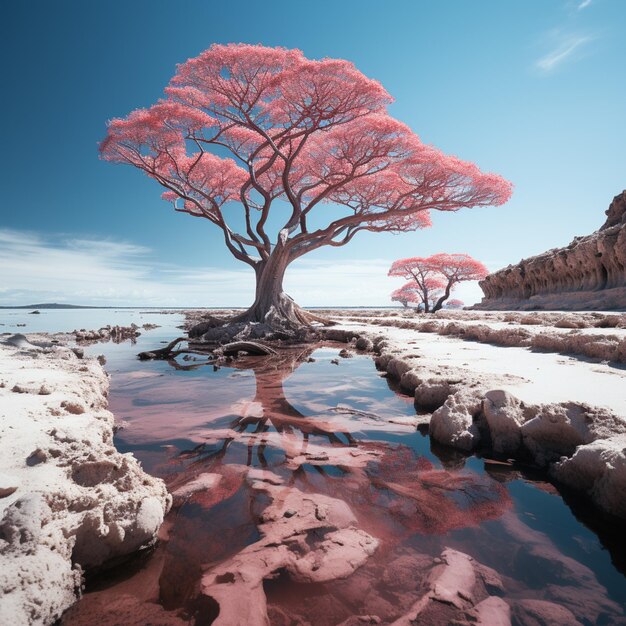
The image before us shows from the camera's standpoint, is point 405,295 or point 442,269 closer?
point 442,269

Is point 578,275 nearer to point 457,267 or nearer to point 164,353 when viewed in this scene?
point 457,267

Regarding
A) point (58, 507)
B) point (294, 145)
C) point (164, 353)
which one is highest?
point (294, 145)

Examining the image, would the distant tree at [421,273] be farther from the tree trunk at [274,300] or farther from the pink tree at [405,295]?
the tree trunk at [274,300]

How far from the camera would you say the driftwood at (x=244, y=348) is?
855cm

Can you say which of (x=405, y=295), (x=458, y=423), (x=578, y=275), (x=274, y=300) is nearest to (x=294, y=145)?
(x=274, y=300)

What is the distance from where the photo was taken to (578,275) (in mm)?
20859

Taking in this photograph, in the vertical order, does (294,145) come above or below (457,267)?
above

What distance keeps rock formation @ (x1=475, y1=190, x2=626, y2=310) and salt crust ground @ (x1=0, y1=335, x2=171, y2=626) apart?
68.5 ft

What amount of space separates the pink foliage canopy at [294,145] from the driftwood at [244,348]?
590 centimetres

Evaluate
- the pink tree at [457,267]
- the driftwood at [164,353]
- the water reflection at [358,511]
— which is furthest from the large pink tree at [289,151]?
the pink tree at [457,267]

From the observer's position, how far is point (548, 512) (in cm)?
200

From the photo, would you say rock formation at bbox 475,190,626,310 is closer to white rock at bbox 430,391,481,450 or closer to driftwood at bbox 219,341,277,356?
driftwood at bbox 219,341,277,356

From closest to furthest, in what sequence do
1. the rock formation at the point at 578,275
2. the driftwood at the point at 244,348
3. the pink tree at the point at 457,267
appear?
1. the driftwood at the point at 244,348
2. the rock formation at the point at 578,275
3. the pink tree at the point at 457,267

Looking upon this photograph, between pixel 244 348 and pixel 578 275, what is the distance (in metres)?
21.9
